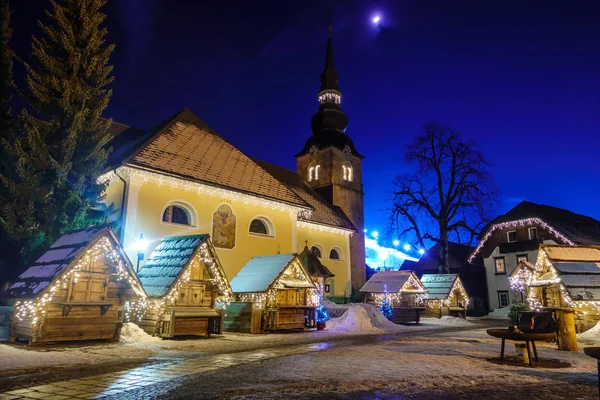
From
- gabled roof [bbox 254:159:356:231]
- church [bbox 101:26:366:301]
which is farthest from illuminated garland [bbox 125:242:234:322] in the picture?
gabled roof [bbox 254:159:356:231]

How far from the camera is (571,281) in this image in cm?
1580

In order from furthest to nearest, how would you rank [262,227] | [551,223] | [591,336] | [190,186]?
[551,223], [262,227], [190,186], [591,336]

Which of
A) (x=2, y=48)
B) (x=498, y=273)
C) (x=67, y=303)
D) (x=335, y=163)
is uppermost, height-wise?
(x=335, y=163)

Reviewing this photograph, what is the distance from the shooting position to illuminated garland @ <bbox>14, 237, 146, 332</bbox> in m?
11.4

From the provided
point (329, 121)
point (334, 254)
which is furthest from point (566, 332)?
point (329, 121)

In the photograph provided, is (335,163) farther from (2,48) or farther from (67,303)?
(67,303)

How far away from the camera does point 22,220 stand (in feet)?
50.7

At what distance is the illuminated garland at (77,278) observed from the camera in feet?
37.3

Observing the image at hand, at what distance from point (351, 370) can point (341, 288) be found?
77.6ft

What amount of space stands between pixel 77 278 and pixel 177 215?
27.1 feet

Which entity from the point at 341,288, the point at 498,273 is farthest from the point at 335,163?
the point at 498,273

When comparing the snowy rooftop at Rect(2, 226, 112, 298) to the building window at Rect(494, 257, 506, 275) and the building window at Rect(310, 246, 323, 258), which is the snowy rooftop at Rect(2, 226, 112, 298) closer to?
the building window at Rect(310, 246, 323, 258)

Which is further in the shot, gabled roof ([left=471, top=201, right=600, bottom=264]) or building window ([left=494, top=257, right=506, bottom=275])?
building window ([left=494, top=257, right=506, bottom=275])

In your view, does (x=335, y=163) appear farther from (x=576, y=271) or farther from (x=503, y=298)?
(x=576, y=271)
